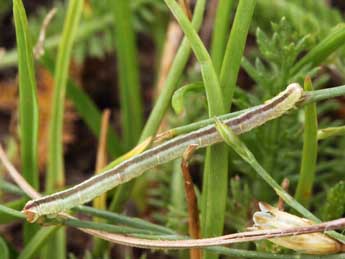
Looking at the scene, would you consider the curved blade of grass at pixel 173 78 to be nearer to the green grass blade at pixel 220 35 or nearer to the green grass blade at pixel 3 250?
the green grass blade at pixel 220 35

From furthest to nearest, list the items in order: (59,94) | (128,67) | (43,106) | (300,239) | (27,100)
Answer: (43,106), (128,67), (59,94), (27,100), (300,239)

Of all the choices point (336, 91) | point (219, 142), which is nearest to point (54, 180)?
point (219, 142)

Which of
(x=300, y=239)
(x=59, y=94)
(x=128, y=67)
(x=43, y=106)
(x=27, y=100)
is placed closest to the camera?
(x=300, y=239)

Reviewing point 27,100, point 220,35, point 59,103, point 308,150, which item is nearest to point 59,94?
point 59,103

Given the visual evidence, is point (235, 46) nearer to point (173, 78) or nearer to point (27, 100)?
point (173, 78)

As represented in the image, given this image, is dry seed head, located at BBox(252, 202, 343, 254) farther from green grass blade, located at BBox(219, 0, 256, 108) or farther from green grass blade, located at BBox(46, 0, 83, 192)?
green grass blade, located at BBox(46, 0, 83, 192)

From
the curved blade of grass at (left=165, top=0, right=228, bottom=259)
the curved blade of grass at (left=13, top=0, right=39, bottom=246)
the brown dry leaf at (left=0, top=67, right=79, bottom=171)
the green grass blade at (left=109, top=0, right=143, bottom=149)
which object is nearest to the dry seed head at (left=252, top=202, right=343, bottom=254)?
the curved blade of grass at (left=165, top=0, right=228, bottom=259)

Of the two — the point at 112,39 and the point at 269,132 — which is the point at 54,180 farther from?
the point at 112,39
